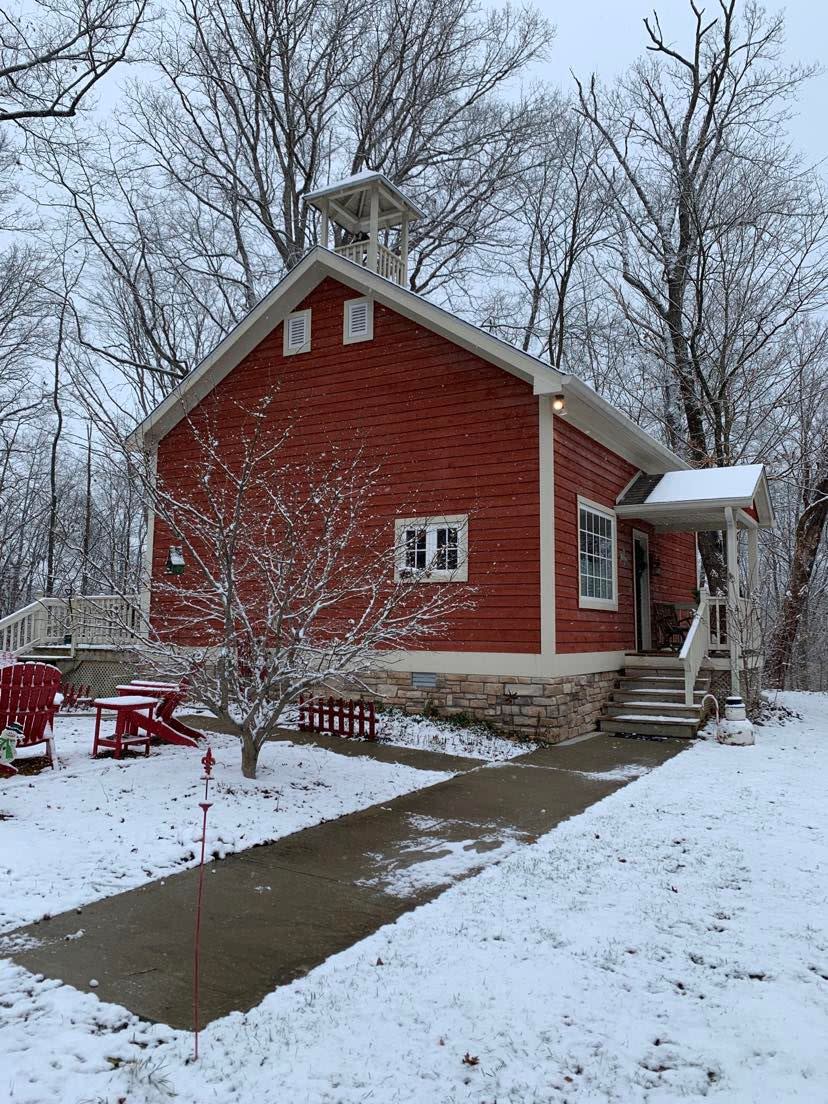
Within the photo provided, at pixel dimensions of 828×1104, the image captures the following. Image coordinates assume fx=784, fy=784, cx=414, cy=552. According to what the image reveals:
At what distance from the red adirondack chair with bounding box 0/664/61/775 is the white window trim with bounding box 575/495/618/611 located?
6.56 m

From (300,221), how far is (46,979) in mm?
19897

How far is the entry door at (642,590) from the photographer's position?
1359 cm

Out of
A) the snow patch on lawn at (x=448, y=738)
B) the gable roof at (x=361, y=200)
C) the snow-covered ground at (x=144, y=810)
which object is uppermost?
the gable roof at (x=361, y=200)

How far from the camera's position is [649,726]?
10.5 m

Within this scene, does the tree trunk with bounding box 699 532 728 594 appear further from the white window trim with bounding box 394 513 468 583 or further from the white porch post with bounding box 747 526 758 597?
the white window trim with bounding box 394 513 468 583

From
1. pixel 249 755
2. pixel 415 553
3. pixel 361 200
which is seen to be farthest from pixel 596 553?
pixel 361 200

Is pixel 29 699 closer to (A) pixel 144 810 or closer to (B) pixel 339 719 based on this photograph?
(A) pixel 144 810

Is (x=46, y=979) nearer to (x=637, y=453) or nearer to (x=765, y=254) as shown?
(x=637, y=453)

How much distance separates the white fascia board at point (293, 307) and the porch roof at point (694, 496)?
3.33m

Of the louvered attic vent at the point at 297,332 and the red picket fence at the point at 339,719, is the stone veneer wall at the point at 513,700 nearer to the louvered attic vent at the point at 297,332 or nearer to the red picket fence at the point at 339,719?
the red picket fence at the point at 339,719

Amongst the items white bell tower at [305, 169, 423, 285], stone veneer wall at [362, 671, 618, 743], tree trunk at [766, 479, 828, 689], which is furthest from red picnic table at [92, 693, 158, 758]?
tree trunk at [766, 479, 828, 689]

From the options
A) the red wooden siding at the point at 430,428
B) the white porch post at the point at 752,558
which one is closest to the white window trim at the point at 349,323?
the red wooden siding at the point at 430,428

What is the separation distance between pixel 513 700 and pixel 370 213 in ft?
26.0

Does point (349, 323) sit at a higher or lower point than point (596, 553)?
higher
